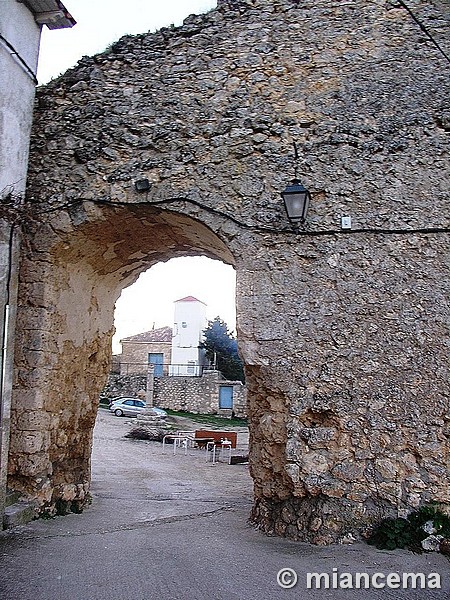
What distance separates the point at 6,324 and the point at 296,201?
2.90m

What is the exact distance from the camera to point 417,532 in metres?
4.68

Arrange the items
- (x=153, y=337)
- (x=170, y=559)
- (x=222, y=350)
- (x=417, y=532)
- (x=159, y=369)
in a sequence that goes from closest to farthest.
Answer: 1. (x=170, y=559)
2. (x=417, y=532)
3. (x=222, y=350)
4. (x=159, y=369)
5. (x=153, y=337)

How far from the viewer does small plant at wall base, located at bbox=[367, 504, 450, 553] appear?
181 inches

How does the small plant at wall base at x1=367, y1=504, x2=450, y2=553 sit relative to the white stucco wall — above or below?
below

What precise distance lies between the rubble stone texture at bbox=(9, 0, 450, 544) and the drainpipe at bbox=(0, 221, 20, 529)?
13 centimetres

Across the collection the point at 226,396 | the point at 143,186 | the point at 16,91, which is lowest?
the point at 226,396

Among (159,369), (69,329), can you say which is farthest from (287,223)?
(159,369)

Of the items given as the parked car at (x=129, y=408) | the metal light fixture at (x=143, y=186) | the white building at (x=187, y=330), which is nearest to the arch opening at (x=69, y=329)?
the metal light fixture at (x=143, y=186)

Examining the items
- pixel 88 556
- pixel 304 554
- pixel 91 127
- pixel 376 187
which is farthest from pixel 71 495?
pixel 376 187

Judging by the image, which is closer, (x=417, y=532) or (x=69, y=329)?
(x=417, y=532)

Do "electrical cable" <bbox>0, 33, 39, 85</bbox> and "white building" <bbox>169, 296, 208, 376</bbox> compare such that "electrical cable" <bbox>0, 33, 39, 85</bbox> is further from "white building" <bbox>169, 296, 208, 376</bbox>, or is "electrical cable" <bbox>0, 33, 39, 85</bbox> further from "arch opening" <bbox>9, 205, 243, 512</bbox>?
"white building" <bbox>169, 296, 208, 376</bbox>

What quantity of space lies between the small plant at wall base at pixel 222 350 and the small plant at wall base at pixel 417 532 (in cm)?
2556

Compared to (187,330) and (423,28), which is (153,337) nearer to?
(187,330)

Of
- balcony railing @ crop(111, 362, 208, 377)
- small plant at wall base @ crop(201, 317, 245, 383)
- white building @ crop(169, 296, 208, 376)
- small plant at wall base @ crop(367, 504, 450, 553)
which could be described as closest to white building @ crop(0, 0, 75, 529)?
small plant at wall base @ crop(367, 504, 450, 553)
